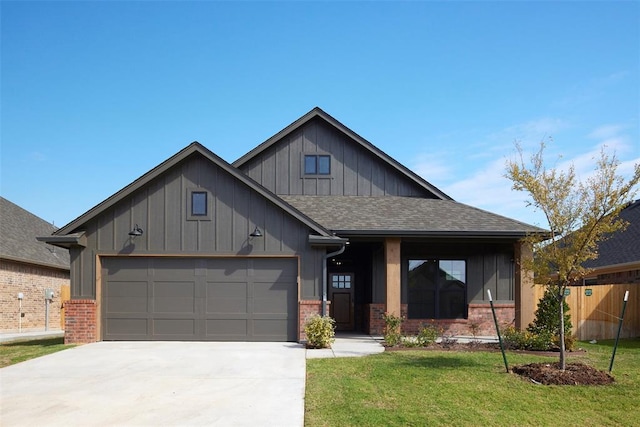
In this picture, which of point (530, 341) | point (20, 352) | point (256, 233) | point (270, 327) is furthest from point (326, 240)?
point (20, 352)

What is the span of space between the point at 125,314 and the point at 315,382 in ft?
24.6

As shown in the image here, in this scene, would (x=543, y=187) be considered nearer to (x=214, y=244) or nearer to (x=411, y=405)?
(x=411, y=405)

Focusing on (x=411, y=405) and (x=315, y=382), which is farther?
(x=315, y=382)

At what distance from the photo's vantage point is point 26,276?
23984 millimetres

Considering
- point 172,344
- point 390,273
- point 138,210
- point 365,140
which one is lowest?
point 172,344

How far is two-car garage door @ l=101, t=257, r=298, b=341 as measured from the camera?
15523mm

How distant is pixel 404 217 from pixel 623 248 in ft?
32.7

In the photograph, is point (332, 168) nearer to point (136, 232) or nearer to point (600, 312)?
point (136, 232)

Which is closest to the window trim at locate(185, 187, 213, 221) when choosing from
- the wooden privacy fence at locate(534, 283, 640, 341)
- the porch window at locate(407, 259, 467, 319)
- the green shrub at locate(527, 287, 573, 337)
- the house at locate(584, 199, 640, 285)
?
the porch window at locate(407, 259, 467, 319)

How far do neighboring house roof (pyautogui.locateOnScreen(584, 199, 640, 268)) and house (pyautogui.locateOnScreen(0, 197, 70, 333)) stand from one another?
19.9 meters

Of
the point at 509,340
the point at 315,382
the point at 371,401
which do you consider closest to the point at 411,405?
the point at 371,401

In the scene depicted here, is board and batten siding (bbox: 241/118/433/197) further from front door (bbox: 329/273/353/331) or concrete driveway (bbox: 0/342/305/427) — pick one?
Answer: concrete driveway (bbox: 0/342/305/427)

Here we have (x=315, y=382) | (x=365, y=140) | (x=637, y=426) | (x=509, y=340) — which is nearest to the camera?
(x=637, y=426)

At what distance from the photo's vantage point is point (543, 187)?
36.3 feet
